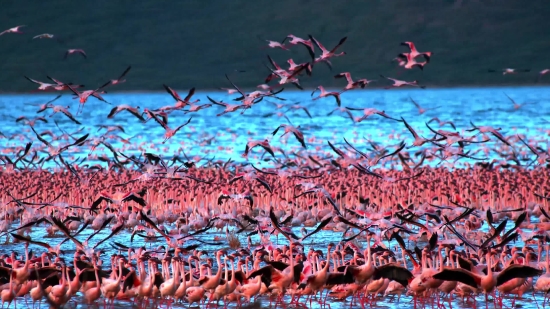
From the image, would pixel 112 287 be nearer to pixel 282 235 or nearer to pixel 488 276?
pixel 488 276

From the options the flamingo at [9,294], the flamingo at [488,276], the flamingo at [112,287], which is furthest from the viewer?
the flamingo at [112,287]

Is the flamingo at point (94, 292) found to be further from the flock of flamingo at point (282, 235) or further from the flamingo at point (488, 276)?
the flamingo at point (488, 276)

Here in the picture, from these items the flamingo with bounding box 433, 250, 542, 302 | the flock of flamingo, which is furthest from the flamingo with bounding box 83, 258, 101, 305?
the flamingo with bounding box 433, 250, 542, 302

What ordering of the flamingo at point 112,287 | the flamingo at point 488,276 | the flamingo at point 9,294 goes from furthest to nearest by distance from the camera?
1. the flamingo at point 112,287
2. the flamingo at point 9,294
3. the flamingo at point 488,276

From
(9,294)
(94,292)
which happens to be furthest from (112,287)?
(9,294)

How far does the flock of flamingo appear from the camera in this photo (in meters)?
11.0

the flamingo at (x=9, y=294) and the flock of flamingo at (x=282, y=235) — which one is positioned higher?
the flock of flamingo at (x=282, y=235)

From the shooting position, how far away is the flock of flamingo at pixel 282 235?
36.2 feet

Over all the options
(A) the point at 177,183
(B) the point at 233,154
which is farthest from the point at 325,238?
(B) the point at 233,154

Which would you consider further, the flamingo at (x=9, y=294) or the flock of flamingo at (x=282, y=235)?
the flock of flamingo at (x=282, y=235)

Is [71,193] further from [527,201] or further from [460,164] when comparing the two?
[460,164]

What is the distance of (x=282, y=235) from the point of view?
16672mm

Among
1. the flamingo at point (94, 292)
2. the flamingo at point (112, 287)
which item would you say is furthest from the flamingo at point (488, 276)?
the flamingo at point (94, 292)

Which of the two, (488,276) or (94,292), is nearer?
(488,276)
